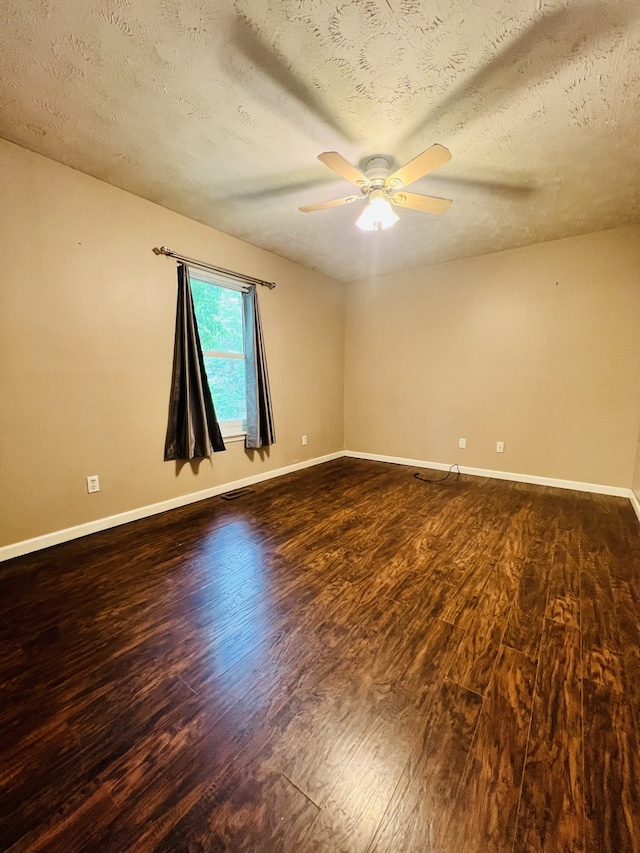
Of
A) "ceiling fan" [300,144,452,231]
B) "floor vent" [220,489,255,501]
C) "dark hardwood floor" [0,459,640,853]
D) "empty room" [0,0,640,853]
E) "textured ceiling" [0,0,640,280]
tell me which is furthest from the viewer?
"floor vent" [220,489,255,501]

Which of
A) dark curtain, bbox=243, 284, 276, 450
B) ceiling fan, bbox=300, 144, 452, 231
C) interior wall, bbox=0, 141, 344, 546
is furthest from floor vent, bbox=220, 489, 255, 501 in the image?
ceiling fan, bbox=300, 144, 452, 231

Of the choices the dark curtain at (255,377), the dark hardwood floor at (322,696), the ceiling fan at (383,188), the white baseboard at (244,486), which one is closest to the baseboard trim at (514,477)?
the white baseboard at (244,486)

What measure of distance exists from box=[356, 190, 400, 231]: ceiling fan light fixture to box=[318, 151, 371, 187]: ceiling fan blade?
143 mm

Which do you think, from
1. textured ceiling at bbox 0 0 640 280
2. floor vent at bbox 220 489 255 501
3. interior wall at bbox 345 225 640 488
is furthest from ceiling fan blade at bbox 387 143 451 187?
floor vent at bbox 220 489 255 501

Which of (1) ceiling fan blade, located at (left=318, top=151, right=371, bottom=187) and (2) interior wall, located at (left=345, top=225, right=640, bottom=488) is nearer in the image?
(1) ceiling fan blade, located at (left=318, top=151, right=371, bottom=187)

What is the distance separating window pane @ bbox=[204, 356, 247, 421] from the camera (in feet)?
11.0

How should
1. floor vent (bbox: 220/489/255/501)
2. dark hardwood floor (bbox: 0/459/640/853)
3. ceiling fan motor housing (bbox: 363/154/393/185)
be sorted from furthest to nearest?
1. floor vent (bbox: 220/489/255/501)
2. ceiling fan motor housing (bbox: 363/154/393/185)
3. dark hardwood floor (bbox: 0/459/640/853)

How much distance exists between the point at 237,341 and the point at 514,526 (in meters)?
3.03

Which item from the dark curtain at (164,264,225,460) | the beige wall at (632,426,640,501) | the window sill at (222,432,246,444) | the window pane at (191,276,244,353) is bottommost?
the beige wall at (632,426,640,501)

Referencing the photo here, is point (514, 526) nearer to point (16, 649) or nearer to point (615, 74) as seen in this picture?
point (615, 74)

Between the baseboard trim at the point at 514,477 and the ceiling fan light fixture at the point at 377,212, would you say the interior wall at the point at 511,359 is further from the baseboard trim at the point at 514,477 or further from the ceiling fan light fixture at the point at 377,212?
the ceiling fan light fixture at the point at 377,212

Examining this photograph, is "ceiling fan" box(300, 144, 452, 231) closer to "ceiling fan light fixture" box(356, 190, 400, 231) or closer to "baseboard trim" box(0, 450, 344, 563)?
"ceiling fan light fixture" box(356, 190, 400, 231)

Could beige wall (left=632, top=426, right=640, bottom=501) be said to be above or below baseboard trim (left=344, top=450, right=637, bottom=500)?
above

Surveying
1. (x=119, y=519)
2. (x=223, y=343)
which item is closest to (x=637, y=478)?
(x=223, y=343)
